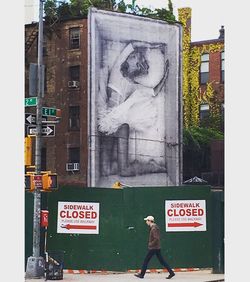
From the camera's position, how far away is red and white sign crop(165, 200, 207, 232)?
595 inches

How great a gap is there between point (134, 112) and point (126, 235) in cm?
237

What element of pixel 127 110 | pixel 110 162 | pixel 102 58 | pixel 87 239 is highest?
pixel 102 58

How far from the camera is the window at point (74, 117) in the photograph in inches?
593

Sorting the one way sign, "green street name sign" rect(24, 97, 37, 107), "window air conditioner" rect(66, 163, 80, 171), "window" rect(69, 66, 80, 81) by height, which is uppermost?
"window" rect(69, 66, 80, 81)

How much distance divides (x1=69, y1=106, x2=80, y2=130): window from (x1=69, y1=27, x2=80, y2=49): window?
166 cm

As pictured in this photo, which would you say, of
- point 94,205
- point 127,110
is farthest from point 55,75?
point 94,205

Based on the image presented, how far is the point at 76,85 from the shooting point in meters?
15.6

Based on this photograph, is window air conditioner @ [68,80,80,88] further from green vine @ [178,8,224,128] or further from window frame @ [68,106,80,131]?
green vine @ [178,8,224,128]

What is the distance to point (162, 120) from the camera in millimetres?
14836

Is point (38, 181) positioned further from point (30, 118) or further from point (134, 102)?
point (134, 102)

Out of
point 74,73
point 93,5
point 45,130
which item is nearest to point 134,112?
point 74,73

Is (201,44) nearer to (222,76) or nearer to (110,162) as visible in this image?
(222,76)

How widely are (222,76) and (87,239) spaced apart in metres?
4.37

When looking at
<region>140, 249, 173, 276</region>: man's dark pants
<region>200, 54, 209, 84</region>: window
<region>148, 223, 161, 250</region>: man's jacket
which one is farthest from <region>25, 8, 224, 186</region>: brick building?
<region>140, 249, 173, 276</region>: man's dark pants
